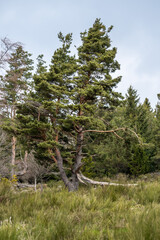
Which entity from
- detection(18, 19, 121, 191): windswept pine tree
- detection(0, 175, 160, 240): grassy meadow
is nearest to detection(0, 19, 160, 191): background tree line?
detection(18, 19, 121, 191): windswept pine tree

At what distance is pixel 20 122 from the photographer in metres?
15.0

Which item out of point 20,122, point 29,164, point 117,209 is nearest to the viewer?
point 117,209

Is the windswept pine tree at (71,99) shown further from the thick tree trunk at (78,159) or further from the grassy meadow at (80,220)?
the grassy meadow at (80,220)

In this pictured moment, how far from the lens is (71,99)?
1377cm

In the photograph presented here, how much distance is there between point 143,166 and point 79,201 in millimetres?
22626

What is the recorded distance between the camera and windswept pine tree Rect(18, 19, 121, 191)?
13.6 meters

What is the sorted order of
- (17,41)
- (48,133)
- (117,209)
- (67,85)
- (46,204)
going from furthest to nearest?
(67,85) < (48,133) < (17,41) < (46,204) < (117,209)

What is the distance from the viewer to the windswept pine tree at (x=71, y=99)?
1360 cm

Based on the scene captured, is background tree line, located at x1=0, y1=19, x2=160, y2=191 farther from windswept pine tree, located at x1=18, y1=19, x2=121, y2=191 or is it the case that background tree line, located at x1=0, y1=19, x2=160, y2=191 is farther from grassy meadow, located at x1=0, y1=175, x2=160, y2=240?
grassy meadow, located at x1=0, y1=175, x2=160, y2=240

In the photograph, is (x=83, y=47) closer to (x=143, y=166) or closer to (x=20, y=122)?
(x=20, y=122)

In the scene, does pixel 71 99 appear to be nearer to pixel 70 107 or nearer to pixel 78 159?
pixel 70 107

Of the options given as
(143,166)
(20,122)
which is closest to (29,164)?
(20,122)

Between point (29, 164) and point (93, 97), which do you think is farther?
point (29, 164)

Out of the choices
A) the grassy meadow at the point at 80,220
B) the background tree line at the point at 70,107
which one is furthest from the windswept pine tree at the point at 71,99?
the grassy meadow at the point at 80,220
